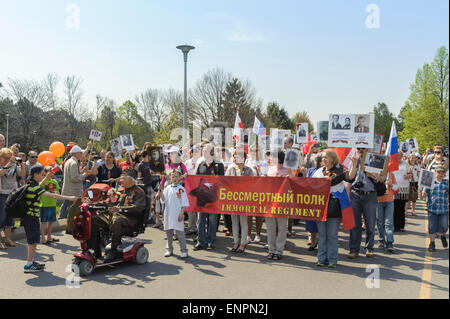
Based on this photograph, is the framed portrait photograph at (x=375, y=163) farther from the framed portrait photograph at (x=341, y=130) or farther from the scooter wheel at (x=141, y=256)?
the scooter wheel at (x=141, y=256)

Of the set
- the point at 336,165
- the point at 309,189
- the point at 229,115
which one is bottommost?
the point at 309,189

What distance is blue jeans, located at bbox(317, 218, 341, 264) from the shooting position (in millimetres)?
6922

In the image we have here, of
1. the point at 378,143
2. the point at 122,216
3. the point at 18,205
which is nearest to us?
the point at 18,205

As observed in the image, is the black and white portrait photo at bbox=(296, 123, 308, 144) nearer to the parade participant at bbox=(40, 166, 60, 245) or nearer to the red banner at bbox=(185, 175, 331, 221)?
the red banner at bbox=(185, 175, 331, 221)

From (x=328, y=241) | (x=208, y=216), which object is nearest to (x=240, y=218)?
(x=208, y=216)

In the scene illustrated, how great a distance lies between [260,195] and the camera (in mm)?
7973

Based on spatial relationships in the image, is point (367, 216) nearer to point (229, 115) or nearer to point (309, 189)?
point (309, 189)

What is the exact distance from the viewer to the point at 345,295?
17.7ft

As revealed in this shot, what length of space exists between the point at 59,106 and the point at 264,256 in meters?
46.5

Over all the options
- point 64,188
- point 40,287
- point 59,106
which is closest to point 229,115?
point 59,106

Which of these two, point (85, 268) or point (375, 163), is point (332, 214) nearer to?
point (375, 163)

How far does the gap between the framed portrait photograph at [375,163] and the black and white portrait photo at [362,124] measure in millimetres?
534

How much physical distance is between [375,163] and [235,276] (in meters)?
3.40

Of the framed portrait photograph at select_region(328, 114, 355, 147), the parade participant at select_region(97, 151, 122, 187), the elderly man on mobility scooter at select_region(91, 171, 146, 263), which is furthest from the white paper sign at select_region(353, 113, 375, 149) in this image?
the parade participant at select_region(97, 151, 122, 187)
